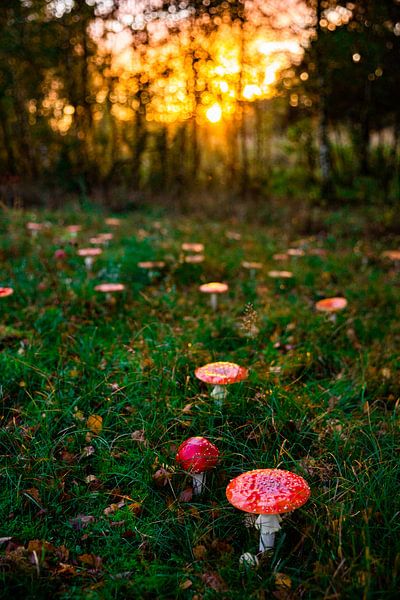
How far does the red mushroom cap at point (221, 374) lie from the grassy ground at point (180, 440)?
185 mm

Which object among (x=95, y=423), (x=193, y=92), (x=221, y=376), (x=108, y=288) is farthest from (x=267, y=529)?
(x=193, y=92)

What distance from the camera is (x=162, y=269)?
764 cm

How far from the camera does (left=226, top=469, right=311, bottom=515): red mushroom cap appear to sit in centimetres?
243

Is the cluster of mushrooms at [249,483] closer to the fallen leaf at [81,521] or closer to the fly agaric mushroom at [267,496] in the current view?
the fly agaric mushroom at [267,496]

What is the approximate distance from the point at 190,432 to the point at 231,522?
81cm

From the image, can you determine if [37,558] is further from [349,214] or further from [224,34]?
[224,34]

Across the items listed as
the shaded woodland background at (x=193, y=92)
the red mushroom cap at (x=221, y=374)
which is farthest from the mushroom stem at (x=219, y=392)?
the shaded woodland background at (x=193, y=92)

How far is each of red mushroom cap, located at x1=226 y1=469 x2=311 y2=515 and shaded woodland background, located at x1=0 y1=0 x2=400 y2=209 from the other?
11744 mm

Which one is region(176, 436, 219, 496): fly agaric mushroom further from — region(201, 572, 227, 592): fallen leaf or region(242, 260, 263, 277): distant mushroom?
region(242, 260, 263, 277): distant mushroom

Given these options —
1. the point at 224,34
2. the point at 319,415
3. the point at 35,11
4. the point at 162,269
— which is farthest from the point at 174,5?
the point at 319,415

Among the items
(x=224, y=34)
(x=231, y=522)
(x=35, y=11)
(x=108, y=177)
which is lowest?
(x=231, y=522)

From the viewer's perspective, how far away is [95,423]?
365 centimetres

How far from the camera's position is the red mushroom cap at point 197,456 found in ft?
9.86

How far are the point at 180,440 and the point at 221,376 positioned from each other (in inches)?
21.1
